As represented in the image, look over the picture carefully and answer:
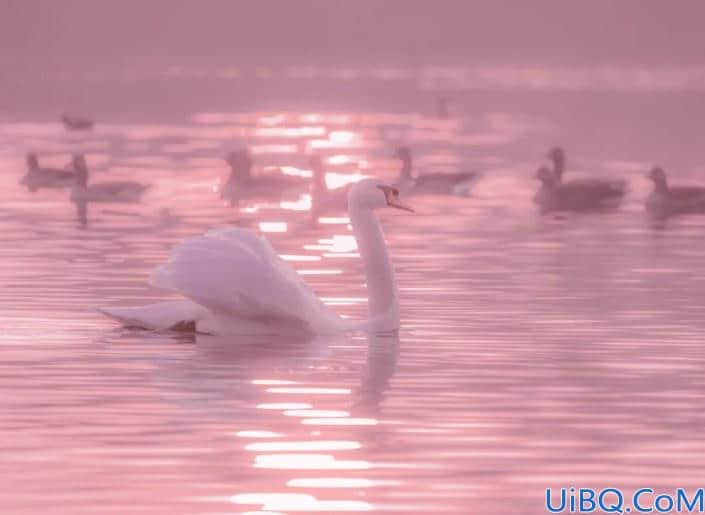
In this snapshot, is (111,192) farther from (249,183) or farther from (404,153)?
(404,153)

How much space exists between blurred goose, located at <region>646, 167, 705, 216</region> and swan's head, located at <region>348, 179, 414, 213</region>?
15.1 meters

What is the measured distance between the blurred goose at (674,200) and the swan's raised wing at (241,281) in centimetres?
1635

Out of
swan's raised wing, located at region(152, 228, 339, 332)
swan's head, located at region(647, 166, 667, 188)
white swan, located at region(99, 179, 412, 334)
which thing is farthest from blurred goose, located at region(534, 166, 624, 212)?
swan's raised wing, located at region(152, 228, 339, 332)

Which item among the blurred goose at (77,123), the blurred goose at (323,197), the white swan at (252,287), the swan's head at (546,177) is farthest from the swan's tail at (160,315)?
the blurred goose at (77,123)

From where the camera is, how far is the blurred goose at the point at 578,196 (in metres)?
36.2

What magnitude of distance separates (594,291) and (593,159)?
107ft

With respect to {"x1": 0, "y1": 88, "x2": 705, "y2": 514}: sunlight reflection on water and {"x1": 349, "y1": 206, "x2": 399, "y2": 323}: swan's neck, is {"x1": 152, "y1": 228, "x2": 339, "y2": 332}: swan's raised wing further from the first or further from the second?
{"x1": 349, "y1": 206, "x2": 399, "y2": 323}: swan's neck

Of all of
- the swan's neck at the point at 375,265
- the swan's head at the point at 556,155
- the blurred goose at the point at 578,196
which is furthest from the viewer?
the swan's head at the point at 556,155

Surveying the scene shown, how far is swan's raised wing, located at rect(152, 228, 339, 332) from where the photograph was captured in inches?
736

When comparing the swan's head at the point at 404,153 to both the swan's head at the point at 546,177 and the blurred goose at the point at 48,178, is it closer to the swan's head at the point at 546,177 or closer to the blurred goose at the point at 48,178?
the swan's head at the point at 546,177

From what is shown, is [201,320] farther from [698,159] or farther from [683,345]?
[698,159]

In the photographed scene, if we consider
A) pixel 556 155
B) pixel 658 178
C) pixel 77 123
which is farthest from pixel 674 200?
pixel 77 123

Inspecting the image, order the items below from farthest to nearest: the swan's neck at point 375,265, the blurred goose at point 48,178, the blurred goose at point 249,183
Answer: the blurred goose at point 48,178 → the blurred goose at point 249,183 → the swan's neck at point 375,265

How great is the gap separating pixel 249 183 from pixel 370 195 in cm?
1872
